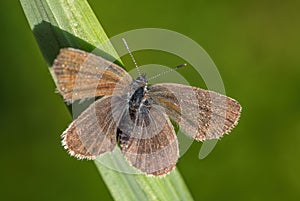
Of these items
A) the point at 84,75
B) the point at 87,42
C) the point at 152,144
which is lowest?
the point at 152,144

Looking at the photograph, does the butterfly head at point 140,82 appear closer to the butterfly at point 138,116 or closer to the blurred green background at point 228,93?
the butterfly at point 138,116

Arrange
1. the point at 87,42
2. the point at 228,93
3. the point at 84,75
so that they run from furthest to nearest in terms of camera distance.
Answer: the point at 228,93, the point at 87,42, the point at 84,75

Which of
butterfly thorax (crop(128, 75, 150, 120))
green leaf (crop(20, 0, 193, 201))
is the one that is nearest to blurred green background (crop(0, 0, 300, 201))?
green leaf (crop(20, 0, 193, 201))

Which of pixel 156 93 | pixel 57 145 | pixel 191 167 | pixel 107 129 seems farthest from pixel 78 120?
pixel 191 167

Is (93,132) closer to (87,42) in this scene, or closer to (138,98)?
(138,98)

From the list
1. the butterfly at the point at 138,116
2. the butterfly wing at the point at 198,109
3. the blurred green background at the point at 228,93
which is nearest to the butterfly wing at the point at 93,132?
the butterfly at the point at 138,116

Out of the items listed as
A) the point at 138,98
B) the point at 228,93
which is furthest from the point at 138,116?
the point at 228,93
